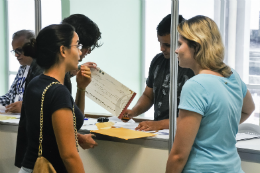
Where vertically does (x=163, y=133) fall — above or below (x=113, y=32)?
below

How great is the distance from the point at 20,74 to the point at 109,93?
1.33 metres

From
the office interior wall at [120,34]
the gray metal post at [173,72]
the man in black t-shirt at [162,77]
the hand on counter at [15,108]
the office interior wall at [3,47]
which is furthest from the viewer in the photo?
the office interior wall at [3,47]

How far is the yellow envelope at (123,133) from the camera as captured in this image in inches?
64.6

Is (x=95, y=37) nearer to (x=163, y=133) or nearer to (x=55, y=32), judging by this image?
(x=55, y=32)

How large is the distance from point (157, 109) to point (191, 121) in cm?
A: 101

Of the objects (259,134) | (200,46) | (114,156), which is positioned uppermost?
(200,46)

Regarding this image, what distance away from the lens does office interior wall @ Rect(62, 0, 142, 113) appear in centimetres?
545

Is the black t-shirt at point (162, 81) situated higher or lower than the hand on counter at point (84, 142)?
higher

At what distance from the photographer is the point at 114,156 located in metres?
1.79

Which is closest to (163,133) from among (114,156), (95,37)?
(114,156)

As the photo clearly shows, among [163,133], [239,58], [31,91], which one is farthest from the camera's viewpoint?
[239,58]

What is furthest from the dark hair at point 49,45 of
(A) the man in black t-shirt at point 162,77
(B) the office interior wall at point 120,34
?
(B) the office interior wall at point 120,34

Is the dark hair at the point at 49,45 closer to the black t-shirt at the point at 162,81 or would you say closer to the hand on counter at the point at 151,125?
the hand on counter at the point at 151,125

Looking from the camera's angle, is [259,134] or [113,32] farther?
[113,32]
